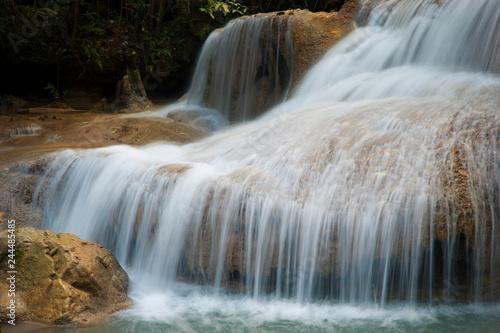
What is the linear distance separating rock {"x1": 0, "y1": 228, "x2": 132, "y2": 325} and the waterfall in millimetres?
613

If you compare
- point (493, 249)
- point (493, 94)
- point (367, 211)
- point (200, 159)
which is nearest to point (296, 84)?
point (200, 159)

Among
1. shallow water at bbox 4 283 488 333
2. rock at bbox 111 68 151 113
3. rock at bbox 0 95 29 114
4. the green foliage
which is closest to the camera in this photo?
shallow water at bbox 4 283 488 333

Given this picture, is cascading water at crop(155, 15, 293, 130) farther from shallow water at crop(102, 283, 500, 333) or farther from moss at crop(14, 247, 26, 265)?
moss at crop(14, 247, 26, 265)

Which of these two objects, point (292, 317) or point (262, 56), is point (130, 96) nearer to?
point (262, 56)

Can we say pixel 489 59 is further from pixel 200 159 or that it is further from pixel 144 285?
pixel 144 285

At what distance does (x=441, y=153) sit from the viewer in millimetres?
3527

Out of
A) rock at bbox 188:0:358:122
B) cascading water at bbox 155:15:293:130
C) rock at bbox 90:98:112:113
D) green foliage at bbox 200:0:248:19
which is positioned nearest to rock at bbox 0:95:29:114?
rock at bbox 90:98:112:113

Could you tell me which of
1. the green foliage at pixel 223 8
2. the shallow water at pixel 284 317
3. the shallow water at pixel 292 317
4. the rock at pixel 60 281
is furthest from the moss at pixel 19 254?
the green foliage at pixel 223 8

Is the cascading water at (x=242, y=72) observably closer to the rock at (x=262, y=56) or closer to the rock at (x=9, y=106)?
the rock at (x=262, y=56)

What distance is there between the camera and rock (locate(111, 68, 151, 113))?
8.83 meters

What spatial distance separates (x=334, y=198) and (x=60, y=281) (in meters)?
2.25

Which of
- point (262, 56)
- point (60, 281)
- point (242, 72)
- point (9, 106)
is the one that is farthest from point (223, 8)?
point (60, 281)

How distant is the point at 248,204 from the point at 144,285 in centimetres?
123

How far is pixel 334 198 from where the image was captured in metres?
3.65
